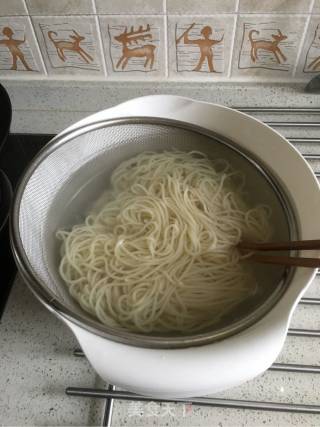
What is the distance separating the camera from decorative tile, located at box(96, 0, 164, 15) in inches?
38.4

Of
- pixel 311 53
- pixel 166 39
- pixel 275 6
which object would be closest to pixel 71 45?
pixel 166 39

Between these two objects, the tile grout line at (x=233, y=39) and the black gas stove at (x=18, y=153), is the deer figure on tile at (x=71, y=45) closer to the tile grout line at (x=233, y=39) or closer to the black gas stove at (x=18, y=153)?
the black gas stove at (x=18, y=153)

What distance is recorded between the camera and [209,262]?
2.78ft

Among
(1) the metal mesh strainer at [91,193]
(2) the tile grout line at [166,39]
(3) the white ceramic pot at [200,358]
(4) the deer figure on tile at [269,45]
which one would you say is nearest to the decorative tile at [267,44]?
(4) the deer figure on tile at [269,45]

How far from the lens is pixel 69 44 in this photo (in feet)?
3.52

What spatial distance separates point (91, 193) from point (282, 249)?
1.49ft

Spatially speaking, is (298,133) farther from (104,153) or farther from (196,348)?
(196,348)

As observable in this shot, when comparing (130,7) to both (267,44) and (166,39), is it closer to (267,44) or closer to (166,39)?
(166,39)

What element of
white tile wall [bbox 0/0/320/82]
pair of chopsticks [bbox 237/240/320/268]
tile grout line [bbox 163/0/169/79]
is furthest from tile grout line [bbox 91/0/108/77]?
pair of chopsticks [bbox 237/240/320/268]

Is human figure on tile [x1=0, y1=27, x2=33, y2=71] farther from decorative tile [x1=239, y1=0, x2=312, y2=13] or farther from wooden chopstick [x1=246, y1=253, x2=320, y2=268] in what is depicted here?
wooden chopstick [x1=246, y1=253, x2=320, y2=268]

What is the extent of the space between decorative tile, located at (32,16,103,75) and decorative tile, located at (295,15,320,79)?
0.55 m

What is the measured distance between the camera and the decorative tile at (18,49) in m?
1.04

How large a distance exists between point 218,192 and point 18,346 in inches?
21.2

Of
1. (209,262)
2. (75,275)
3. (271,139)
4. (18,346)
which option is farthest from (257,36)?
(18,346)
